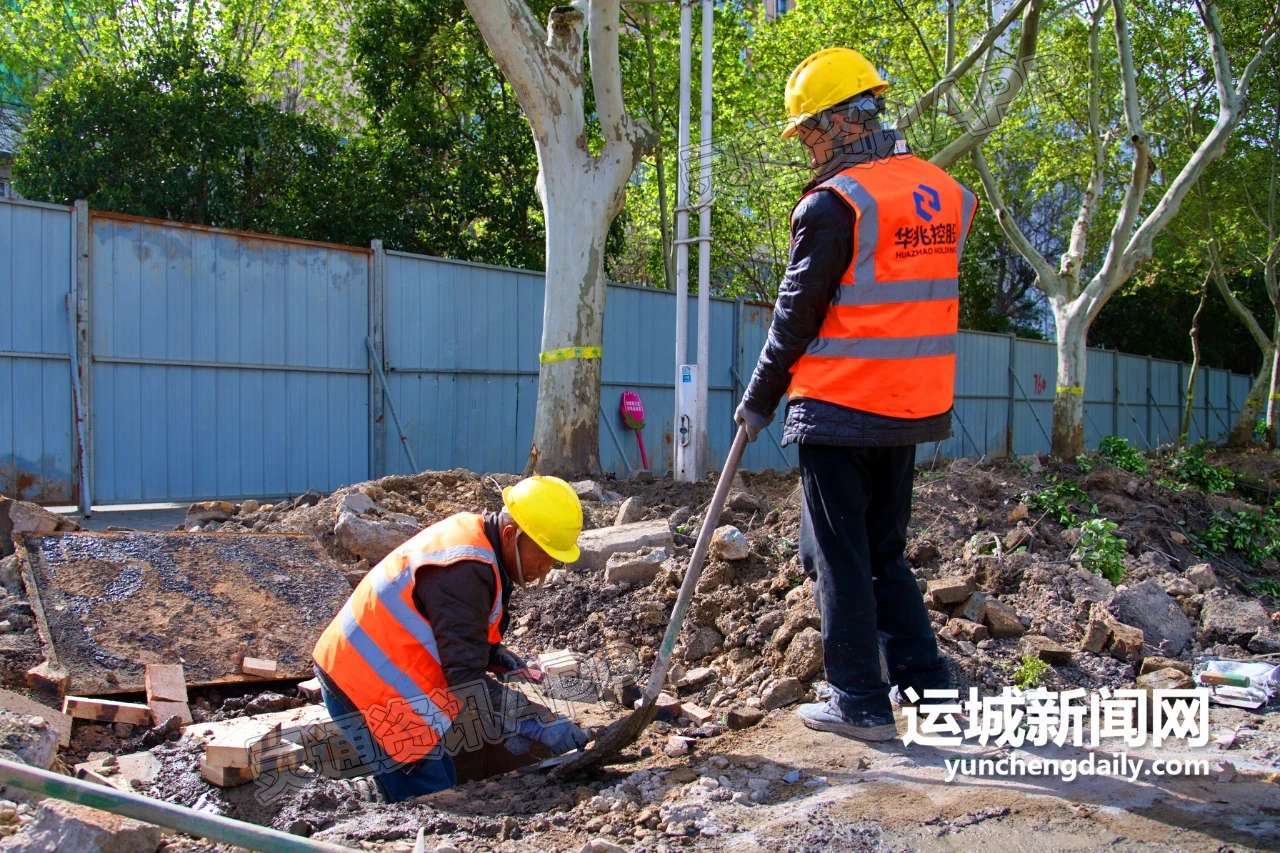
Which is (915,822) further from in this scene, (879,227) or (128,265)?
(128,265)

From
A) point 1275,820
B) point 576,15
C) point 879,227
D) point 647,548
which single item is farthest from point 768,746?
point 576,15

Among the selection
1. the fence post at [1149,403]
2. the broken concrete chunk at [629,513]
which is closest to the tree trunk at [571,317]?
the broken concrete chunk at [629,513]

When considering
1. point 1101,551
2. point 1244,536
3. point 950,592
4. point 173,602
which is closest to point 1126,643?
point 950,592

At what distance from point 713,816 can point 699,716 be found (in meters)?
1.03

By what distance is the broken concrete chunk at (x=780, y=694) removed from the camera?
4.22m

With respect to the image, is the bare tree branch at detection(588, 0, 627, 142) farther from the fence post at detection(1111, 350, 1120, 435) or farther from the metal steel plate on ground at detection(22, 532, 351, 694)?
the fence post at detection(1111, 350, 1120, 435)

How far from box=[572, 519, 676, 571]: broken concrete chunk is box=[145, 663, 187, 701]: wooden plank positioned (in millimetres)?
2072

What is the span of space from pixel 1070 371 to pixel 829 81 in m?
11.1

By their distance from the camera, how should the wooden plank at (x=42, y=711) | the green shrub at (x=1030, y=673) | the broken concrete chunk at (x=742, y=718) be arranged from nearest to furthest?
the wooden plank at (x=42, y=711) < the broken concrete chunk at (x=742, y=718) < the green shrub at (x=1030, y=673)

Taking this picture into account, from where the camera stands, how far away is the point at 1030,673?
169 inches

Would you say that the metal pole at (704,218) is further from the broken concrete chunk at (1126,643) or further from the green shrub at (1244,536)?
the broken concrete chunk at (1126,643)

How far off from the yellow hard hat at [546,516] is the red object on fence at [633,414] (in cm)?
941

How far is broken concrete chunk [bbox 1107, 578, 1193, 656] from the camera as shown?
500cm

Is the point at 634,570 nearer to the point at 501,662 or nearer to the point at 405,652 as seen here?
the point at 501,662
